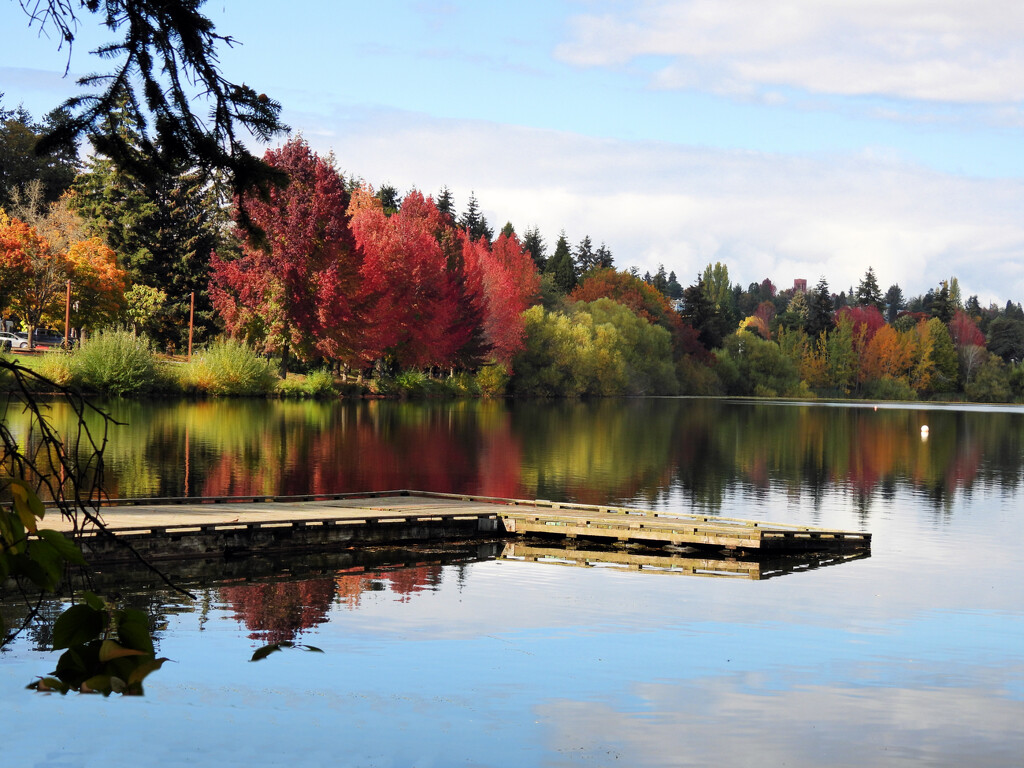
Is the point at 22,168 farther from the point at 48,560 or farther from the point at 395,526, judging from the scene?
the point at 48,560

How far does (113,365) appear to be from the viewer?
5700 cm

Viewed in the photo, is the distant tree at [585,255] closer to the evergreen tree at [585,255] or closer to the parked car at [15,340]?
the evergreen tree at [585,255]

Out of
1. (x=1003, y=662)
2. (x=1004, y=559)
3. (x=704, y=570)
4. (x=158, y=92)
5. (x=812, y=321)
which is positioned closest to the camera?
(x=158, y=92)

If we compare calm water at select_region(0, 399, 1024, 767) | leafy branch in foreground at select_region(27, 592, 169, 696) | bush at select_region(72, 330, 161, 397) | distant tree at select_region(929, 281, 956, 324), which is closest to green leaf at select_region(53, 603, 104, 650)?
leafy branch in foreground at select_region(27, 592, 169, 696)

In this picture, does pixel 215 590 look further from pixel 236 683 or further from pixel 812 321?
pixel 812 321

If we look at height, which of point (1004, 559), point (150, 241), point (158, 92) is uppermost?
point (150, 241)

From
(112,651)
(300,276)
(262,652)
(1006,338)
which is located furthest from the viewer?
(1006,338)

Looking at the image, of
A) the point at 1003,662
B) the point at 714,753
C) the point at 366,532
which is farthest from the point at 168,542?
the point at 1003,662

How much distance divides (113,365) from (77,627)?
57.2 m

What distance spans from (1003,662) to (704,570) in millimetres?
6829

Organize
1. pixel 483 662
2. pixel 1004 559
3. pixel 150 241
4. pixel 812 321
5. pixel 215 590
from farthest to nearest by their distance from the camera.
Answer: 1. pixel 812 321
2. pixel 150 241
3. pixel 1004 559
4. pixel 215 590
5. pixel 483 662

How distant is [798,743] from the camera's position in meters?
11.0

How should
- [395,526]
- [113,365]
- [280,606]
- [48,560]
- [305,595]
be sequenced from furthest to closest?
[113,365], [395,526], [305,595], [280,606], [48,560]

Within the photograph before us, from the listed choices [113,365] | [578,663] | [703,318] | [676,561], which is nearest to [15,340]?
[113,365]
